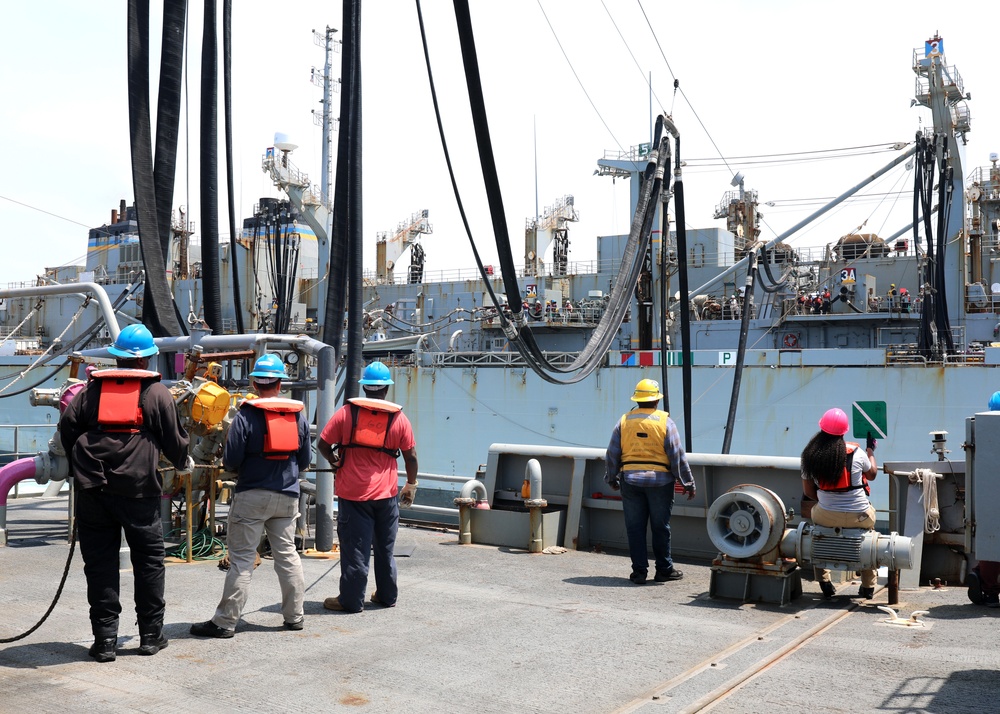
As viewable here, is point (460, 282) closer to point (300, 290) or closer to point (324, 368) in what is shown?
point (300, 290)

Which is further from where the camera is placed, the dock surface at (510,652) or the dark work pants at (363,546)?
the dark work pants at (363,546)

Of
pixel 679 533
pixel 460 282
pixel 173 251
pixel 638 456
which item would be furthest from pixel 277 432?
pixel 173 251

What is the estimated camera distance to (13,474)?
619 centimetres

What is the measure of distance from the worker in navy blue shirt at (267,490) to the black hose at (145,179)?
2.99 metres

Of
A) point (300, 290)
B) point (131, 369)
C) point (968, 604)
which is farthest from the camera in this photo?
point (300, 290)

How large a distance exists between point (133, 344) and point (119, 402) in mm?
393

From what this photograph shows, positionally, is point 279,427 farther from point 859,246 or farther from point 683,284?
point 859,246

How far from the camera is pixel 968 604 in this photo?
17.0 feet

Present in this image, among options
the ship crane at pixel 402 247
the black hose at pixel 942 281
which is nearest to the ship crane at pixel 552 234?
the ship crane at pixel 402 247

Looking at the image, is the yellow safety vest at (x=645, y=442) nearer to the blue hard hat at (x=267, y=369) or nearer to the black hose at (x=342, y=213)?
the blue hard hat at (x=267, y=369)

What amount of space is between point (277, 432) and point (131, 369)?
0.73m

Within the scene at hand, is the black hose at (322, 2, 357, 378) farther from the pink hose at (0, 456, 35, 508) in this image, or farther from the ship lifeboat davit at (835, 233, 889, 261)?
the ship lifeboat davit at (835, 233, 889, 261)

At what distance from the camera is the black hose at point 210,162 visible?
7.97 m

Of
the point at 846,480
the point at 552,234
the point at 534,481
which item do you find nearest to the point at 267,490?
the point at 534,481
